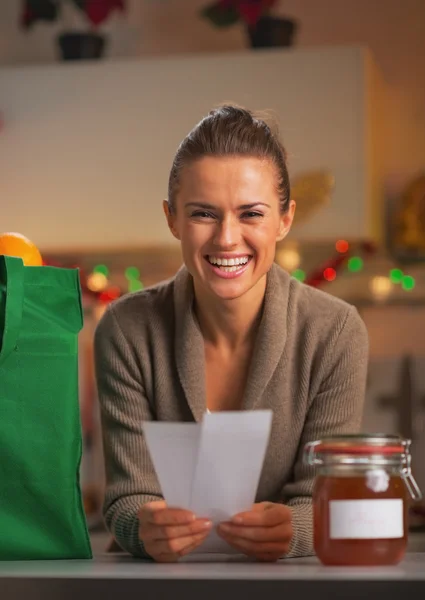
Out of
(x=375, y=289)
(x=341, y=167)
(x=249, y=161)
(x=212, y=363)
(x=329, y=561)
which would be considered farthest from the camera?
(x=375, y=289)

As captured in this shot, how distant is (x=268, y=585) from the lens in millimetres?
886

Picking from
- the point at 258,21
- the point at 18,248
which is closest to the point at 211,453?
the point at 18,248

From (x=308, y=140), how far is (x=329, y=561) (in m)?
2.15

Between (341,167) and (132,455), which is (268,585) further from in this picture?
(341,167)

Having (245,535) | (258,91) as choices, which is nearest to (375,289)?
(258,91)

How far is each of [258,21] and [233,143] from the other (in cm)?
181

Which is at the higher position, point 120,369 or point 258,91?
point 258,91

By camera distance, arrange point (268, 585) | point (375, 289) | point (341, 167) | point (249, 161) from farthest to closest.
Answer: point (375, 289)
point (341, 167)
point (249, 161)
point (268, 585)

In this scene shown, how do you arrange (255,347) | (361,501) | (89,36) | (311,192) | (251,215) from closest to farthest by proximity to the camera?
(361,501), (251,215), (255,347), (311,192), (89,36)

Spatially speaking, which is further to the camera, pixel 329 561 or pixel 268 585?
pixel 329 561

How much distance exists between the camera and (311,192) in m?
3.01

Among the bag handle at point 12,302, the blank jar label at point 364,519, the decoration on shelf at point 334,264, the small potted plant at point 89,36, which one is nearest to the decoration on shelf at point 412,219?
the decoration on shelf at point 334,264

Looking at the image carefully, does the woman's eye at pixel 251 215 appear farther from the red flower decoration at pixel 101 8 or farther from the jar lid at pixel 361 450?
the red flower decoration at pixel 101 8

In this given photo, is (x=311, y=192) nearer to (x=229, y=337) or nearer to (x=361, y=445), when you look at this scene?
(x=229, y=337)
